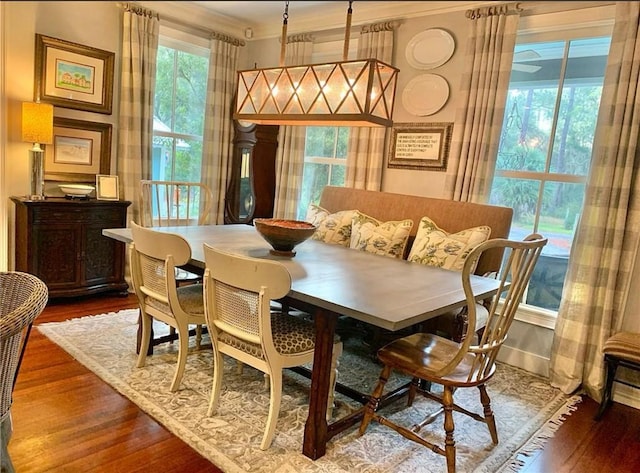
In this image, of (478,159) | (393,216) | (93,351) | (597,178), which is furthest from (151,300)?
(597,178)

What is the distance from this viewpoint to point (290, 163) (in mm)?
4645

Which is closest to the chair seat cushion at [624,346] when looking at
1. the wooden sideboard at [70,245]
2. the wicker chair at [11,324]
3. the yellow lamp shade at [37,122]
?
the wicker chair at [11,324]

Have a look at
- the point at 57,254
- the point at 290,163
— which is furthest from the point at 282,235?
the point at 290,163

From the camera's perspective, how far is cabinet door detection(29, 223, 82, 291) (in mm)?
3473

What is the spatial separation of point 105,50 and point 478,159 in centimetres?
317

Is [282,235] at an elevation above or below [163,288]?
above

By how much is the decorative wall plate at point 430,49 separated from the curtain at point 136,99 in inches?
87.7

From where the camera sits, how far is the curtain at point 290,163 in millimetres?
4562

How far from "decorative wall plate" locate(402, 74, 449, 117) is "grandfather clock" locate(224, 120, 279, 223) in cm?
151

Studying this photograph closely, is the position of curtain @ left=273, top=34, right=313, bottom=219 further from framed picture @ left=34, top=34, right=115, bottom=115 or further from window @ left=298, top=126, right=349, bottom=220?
framed picture @ left=34, top=34, right=115, bottom=115

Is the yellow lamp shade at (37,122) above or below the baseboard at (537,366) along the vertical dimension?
above

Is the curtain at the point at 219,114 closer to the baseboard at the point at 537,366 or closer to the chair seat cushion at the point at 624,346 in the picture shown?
the baseboard at the point at 537,366

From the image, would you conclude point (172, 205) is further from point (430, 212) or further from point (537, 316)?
point (537, 316)

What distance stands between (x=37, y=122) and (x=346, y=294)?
2.82 m
